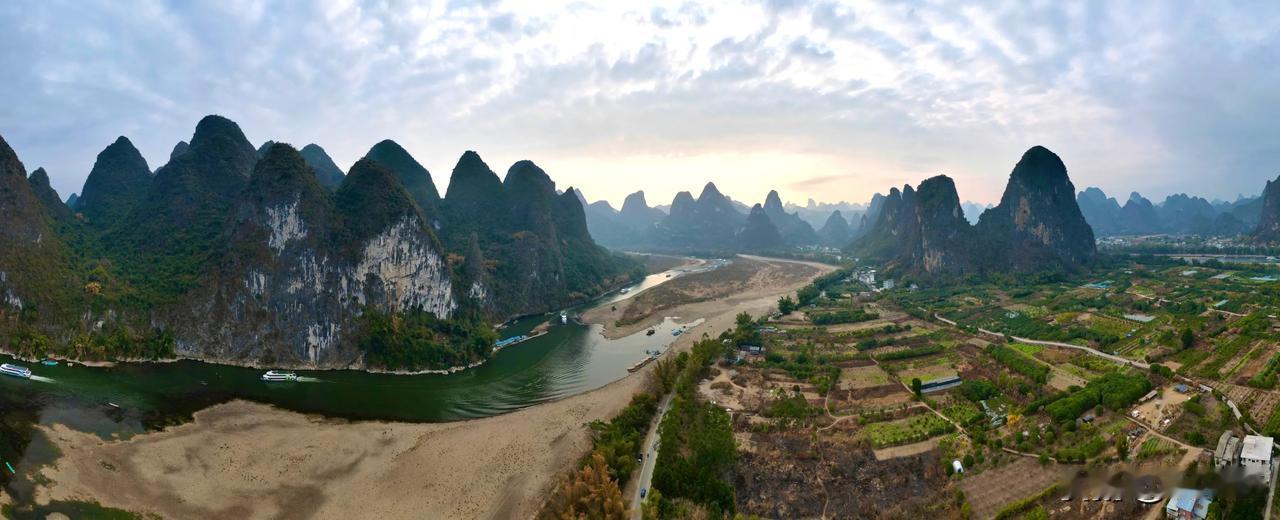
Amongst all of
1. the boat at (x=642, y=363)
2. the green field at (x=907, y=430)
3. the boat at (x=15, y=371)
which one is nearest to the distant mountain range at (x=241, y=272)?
the boat at (x=15, y=371)

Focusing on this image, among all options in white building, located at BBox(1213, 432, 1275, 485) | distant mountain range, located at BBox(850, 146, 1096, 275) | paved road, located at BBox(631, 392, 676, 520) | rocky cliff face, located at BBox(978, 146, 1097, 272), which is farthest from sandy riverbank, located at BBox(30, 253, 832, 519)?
rocky cliff face, located at BBox(978, 146, 1097, 272)

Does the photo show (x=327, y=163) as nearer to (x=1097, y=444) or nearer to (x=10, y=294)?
(x=10, y=294)

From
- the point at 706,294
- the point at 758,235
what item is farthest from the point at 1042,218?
the point at 758,235

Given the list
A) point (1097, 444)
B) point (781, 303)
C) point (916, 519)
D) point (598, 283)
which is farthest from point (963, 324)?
point (598, 283)

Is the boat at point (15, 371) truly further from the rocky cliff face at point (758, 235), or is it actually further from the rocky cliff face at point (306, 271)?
the rocky cliff face at point (758, 235)

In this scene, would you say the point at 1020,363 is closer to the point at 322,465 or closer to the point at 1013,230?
the point at 322,465

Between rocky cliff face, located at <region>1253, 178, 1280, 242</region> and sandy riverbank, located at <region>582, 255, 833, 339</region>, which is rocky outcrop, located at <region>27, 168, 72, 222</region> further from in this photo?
rocky cliff face, located at <region>1253, 178, 1280, 242</region>
